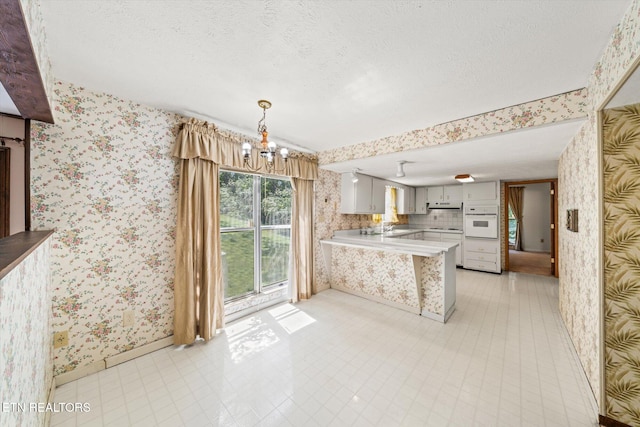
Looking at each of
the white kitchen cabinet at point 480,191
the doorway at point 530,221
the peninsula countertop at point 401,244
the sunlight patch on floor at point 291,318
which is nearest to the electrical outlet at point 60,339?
the sunlight patch on floor at point 291,318

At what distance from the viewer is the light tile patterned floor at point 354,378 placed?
1.49 metres

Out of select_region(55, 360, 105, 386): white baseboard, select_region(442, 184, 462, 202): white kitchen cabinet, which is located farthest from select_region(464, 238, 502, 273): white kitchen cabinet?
select_region(55, 360, 105, 386): white baseboard

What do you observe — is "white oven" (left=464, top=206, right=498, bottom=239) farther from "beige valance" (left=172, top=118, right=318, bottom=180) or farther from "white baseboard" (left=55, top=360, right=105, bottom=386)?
"white baseboard" (left=55, top=360, right=105, bottom=386)

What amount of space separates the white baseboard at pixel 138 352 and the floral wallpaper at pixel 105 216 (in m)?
0.04

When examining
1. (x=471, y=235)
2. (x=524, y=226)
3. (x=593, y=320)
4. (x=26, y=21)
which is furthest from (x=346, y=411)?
(x=524, y=226)

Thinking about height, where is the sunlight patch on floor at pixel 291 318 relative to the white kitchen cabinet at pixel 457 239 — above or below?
below

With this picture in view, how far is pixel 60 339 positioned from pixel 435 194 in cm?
669

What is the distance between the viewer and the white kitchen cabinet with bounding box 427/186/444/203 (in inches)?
229

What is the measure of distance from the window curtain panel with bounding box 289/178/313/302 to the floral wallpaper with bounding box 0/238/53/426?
2.36m

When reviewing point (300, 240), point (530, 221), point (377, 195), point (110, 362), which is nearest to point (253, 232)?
point (300, 240)

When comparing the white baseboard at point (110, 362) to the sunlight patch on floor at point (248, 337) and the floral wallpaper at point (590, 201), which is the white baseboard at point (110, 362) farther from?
the floral wallpaper at point (590, 201)

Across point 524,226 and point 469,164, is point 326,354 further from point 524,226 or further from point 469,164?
point 524,226

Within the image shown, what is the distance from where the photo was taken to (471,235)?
5.07 metres

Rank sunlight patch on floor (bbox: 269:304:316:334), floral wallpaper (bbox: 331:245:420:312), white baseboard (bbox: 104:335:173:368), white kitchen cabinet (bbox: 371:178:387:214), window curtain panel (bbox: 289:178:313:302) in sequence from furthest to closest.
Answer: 1. white kitchen cabinet (bbox: 371:178:387:214)
2. window curtain panel (bbox: 289:178:313:302)
3. floral wallpaper (bbox: 331:245:420:312)
4. sunlight patch on floor (bbox: 269:304:316:334)
5. white baseboard (bbox: 104:335:173:368)
